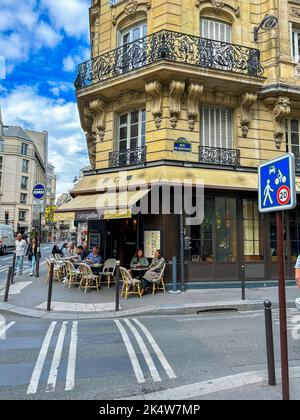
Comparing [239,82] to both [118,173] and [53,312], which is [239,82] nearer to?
[118,173]

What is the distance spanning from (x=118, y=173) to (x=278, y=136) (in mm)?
6600

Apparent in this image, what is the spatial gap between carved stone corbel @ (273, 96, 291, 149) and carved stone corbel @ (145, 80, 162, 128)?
474cm

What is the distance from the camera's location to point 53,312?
779 centimetres

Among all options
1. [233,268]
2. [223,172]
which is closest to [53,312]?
[233,268]

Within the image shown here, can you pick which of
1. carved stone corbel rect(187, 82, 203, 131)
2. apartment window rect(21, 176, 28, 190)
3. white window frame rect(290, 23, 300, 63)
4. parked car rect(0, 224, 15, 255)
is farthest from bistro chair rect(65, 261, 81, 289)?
apartment window rect(21, 176, 28, 190)

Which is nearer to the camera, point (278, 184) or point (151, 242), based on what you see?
point (278, 184)

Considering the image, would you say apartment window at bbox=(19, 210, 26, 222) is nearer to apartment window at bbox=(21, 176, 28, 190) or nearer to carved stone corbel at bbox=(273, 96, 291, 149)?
apartment window at bbox=(21, 176, 28, 190)

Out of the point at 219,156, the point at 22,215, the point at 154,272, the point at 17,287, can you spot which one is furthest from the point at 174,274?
the point at 22,215

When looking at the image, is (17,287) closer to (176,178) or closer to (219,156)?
(176,178)

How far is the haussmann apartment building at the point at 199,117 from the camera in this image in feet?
36.4

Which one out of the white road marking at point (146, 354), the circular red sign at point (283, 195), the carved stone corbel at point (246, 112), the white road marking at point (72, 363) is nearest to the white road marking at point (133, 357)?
the white road marking at point (146, 354)

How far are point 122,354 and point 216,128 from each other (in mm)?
9634

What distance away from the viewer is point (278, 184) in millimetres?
3576

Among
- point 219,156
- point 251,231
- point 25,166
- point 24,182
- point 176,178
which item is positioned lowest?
point 251,231
